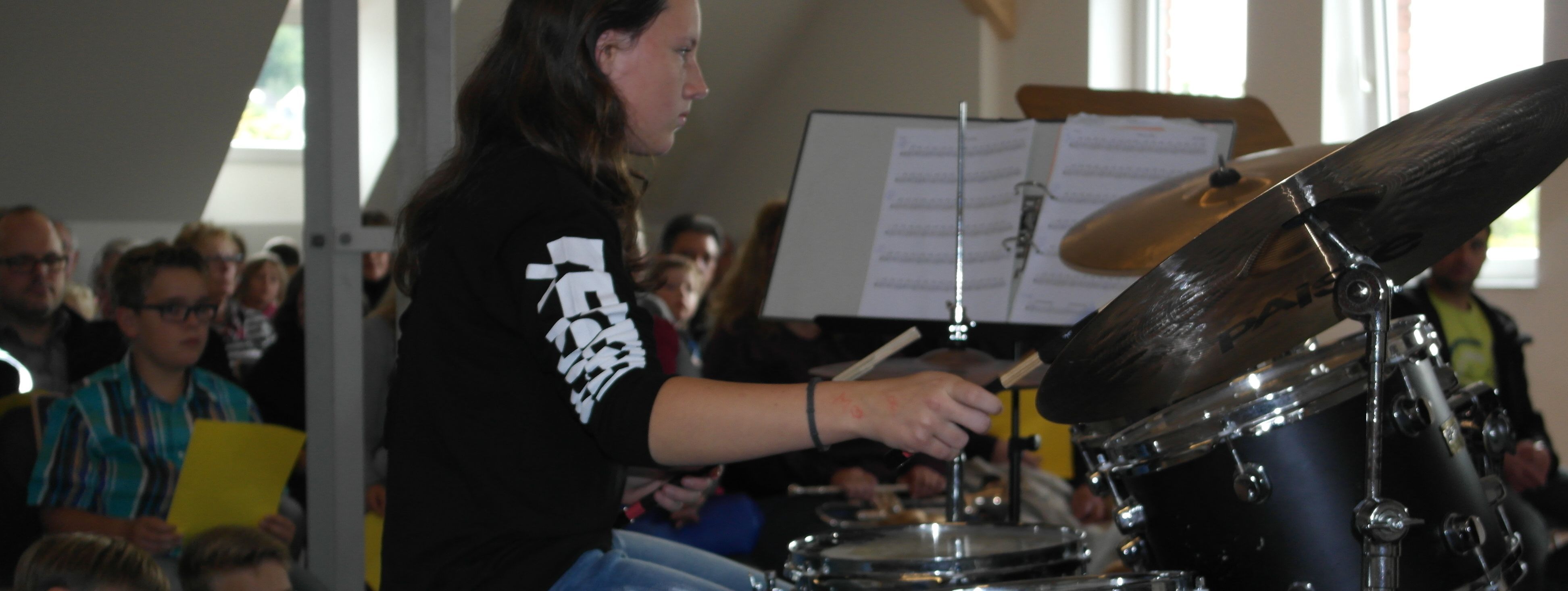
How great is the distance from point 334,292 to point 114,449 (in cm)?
46

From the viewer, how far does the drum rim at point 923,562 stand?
3.89ft

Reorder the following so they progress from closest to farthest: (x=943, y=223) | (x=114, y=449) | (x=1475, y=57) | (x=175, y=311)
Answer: (x=943, y=223) < (x=114, y=449) < (x=175, y=311) < (x=1475, y=57)

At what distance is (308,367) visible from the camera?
228 cm

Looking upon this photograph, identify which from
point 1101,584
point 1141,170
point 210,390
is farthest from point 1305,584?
point 210,390

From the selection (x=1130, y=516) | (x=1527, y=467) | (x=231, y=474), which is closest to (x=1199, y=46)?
(x=1527, y=467)

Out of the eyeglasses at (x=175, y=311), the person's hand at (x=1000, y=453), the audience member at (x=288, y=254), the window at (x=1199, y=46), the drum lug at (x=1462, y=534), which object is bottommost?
the drum lug at (x=1462, y=534)

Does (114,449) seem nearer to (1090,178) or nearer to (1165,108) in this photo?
(1090,178)

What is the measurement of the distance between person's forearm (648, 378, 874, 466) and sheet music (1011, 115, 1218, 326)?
1.03 meters

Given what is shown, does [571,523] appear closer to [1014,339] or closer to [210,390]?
[1014,339]

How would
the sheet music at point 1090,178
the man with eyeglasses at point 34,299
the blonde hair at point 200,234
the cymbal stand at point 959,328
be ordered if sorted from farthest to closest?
the blonde hair at point 200,234
the man with eyeglasses at point 34,299
the sheet music at point 1090,178
the cymbal stand at point 959,328

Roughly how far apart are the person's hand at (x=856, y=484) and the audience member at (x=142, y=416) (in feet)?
3.97

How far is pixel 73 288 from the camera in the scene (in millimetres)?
3451

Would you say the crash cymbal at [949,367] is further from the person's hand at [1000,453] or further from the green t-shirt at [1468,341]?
the green t-shirt at [1468,341]

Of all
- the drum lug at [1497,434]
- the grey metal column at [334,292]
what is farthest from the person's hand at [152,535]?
the drum lug at [1497,434]
